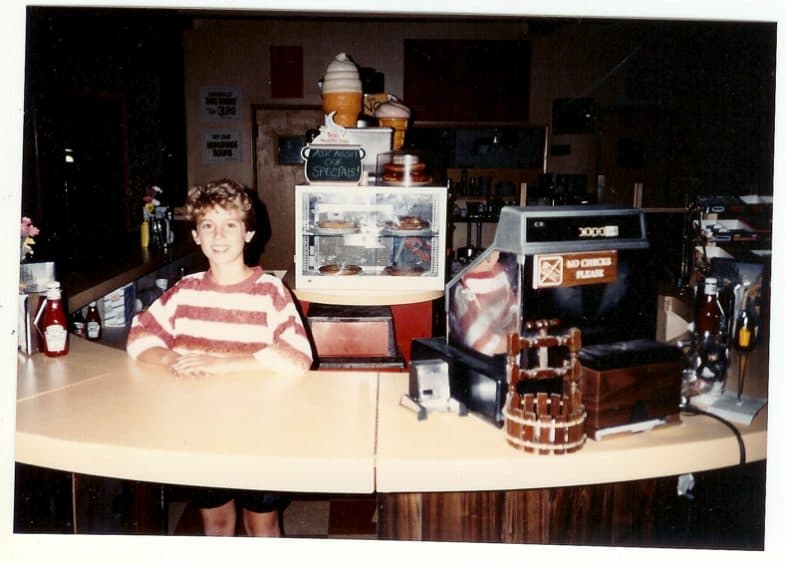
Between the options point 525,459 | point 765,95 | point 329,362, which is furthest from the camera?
point 329,362

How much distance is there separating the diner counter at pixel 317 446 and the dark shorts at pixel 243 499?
1.58 ft

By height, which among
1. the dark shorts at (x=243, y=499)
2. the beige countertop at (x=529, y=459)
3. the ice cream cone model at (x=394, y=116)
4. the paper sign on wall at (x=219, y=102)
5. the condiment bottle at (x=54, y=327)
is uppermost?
the paper sign on wall at (x=219, y=102)

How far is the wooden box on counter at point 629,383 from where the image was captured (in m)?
1.25

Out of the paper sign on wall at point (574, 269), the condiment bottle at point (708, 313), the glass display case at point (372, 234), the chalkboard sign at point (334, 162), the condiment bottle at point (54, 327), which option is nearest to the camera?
the paper sign on wall at point (574, 269)

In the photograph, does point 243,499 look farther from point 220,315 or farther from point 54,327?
point 54,327

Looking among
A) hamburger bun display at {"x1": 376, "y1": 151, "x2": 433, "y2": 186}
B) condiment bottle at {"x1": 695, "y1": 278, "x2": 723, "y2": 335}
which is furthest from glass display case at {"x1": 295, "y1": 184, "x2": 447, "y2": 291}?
condiment bottle at {"x1": 695, "y1": 278, "x2": 723, "y2": 335}

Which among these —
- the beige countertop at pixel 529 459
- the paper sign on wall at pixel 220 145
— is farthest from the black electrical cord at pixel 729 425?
the paper sign on wall at pixel 220 145

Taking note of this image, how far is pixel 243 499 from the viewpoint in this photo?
73.2 inches

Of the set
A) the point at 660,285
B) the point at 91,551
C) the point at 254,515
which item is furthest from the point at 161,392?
the point at 660,285

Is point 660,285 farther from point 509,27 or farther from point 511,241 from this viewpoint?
point 509,27

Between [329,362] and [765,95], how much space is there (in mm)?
1706

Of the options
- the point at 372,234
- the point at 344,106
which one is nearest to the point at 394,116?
the point at 344,106

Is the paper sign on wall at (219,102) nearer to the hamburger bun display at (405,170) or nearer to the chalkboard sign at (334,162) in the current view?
the chalkboard sign at (334,162)

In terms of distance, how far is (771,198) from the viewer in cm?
165
